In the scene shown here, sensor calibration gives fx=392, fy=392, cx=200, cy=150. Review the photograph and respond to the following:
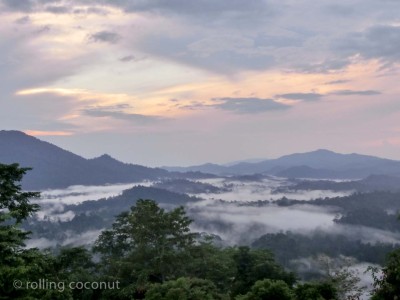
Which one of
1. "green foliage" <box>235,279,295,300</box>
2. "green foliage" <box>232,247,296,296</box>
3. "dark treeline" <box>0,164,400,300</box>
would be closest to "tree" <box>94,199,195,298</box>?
"dark treeline" <box>0,164,400,300</box>

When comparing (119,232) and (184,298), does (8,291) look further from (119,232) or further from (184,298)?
(119,232)

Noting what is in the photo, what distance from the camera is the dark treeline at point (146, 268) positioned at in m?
18.2

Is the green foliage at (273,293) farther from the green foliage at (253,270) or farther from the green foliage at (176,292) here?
the green foliage at (253,270)

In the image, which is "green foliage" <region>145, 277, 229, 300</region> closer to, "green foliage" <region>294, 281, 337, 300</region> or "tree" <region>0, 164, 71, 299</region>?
"green foliage" <region>294, 281, 337, 300</region>

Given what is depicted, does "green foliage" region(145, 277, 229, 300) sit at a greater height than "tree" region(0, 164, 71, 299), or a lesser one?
lesser

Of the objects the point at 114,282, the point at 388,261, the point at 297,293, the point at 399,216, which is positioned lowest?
the point at 114,282

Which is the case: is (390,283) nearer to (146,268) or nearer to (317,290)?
(317,290)

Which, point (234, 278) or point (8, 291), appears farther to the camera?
point (234, 278)

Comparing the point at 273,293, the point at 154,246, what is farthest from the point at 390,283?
the point at 154,246

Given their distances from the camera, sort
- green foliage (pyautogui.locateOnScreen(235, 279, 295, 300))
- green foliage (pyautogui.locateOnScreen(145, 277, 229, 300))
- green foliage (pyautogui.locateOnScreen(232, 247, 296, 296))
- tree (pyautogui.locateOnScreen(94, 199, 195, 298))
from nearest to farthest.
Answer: green foliage (pyautogui.locateOnScreen(235, 279, 295, 300)) → green foliage (pyautogui.locateOnScreen(145, 277, 229, 300)) → tree (pyautogui.locateOnScreen(94, 199, 195, 298)) → green foliage (pyautogui.locateOnScreen(232, 247, 296, 296))

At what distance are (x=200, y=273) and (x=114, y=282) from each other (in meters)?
12.2

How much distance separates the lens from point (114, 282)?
33.5 m

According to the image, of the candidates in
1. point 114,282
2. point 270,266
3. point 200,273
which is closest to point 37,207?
point 114,282

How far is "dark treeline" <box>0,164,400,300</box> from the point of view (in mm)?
18250
